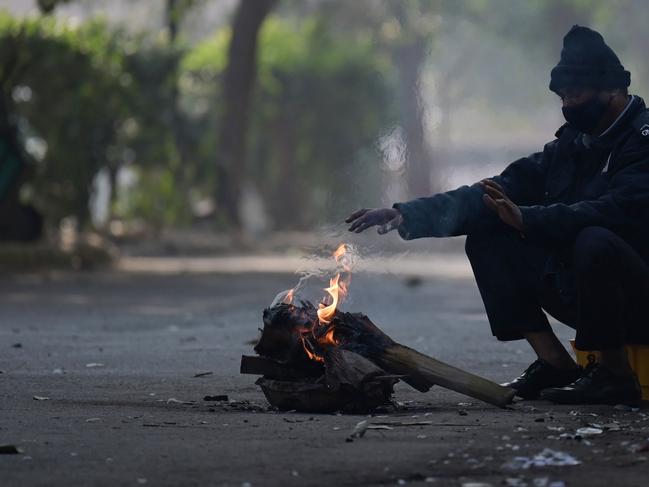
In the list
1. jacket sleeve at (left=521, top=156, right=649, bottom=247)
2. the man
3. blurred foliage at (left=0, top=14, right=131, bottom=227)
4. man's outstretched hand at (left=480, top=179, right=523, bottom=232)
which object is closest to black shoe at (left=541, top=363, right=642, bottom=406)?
the man

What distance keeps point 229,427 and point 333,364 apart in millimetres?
649

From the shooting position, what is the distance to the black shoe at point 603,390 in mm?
6469

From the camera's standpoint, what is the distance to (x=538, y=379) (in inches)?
269

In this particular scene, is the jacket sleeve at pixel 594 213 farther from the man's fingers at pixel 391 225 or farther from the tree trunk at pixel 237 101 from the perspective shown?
the tree trunk at pixel 237 101

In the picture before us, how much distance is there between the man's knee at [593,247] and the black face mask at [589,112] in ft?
1.81

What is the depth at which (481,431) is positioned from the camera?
5.77 m

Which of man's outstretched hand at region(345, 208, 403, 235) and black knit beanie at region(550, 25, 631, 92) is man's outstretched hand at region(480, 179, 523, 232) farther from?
black knit beanie at region(550, 25, 631, 92)

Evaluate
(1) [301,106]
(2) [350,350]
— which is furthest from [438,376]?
(1) [301,106]

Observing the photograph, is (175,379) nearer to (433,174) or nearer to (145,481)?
(145,481)

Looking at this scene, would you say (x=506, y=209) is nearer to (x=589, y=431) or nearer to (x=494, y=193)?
(x=494, y=193)

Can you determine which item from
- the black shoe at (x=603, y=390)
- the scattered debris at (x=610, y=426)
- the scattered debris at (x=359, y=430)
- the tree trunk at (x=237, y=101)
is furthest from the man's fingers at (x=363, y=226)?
the tree trunk at (x=237, y=101)

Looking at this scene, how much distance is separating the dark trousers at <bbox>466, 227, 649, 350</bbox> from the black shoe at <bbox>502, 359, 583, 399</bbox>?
163 mm

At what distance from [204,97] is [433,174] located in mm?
11990

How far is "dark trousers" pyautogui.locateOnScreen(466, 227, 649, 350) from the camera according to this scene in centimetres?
635
